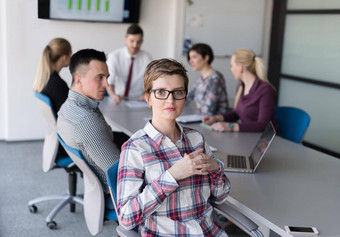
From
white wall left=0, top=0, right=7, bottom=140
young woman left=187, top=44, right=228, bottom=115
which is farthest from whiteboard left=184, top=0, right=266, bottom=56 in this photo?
white wall left=0, top=0, right=7, bottom=140

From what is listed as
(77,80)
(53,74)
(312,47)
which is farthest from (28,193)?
(312,47)

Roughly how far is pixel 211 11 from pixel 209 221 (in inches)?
179

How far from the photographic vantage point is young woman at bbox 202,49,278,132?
3.51 m

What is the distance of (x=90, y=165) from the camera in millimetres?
2520

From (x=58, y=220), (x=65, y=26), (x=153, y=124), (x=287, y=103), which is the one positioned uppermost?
(x=65, y=26)

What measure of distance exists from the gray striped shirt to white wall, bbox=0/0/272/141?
124 inches

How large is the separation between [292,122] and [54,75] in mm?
1851

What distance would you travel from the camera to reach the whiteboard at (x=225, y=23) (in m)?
6.09

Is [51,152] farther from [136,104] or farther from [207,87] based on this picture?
[207,87]

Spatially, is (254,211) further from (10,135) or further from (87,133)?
(10,135)

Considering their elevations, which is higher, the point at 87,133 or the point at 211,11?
the point at 211,11

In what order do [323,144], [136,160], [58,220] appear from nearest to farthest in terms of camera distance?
[136,160] < [58,220] < [323,144]

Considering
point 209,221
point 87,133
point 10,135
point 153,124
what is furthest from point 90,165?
point 10,135

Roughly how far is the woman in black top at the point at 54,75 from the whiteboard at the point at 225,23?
8.23 ft
